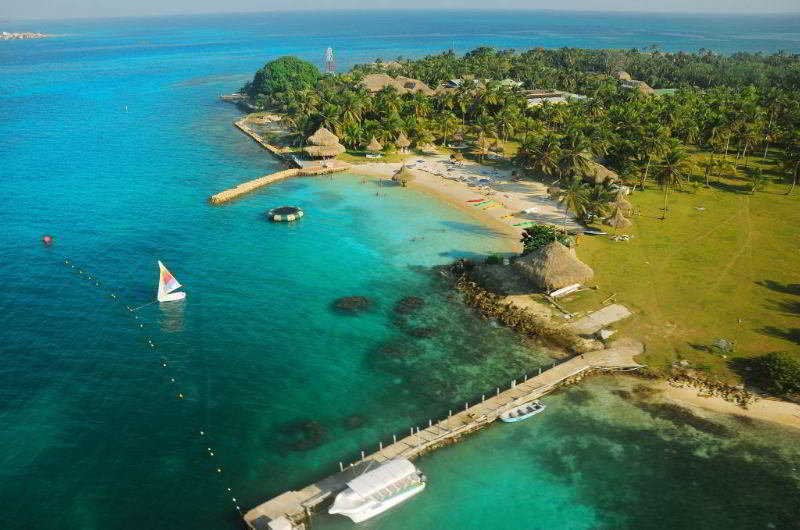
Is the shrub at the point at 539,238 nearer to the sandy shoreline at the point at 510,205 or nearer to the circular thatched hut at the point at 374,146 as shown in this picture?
the sandy shoreline at the point at 510,205

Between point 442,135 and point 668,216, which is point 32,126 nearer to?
point 442,135

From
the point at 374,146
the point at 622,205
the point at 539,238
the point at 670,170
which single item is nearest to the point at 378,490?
the point at 539,238

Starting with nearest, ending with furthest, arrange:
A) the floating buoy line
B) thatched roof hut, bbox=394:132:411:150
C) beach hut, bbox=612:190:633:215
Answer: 1. the floating buoy line
2. beach hut, bbox=612:190:633:215
3. thatched roof hut, bbox=394:132:411:150

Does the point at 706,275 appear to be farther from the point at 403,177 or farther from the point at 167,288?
the point at 167,288

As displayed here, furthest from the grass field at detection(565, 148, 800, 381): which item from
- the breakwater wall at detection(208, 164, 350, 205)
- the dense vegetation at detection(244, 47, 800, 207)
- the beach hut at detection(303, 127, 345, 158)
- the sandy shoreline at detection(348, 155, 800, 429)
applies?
the beach hut at detection(303, 127, 345, 158)

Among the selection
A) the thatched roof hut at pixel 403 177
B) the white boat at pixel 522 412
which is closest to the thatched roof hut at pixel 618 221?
the thatched roof hut at pixel 403 177

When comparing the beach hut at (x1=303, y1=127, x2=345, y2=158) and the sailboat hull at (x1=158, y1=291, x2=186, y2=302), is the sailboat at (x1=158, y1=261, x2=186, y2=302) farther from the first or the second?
the beach hut at (x1=303, y1=127, x2=345, y2=158)
